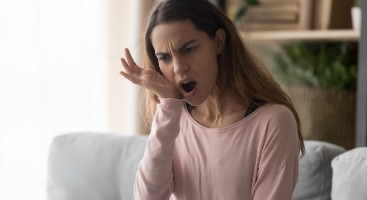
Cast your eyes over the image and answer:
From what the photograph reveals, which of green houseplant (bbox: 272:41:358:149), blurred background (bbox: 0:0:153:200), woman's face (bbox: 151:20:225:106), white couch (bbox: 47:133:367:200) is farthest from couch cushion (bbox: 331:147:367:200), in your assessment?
blurred background (bbox: 0:0:153:200)

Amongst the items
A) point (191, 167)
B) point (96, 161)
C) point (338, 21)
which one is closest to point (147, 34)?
point (191, 167)

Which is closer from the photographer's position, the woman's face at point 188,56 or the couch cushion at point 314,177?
the woman's face at point 188,56

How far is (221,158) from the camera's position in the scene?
4.02 feet

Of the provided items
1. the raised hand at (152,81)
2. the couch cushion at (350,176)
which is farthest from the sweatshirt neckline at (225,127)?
the couch cushion at (350,176)

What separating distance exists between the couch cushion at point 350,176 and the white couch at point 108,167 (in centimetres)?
1

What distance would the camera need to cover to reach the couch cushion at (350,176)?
4.38 ft

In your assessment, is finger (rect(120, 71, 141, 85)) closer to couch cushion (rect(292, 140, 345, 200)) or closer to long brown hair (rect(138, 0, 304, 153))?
long brown hair (rect(138, 0, 304, 153))

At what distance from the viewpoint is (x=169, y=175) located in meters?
1.26

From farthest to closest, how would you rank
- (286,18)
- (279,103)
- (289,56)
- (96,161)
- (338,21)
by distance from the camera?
(289,56) → (286,18) → (338,21) → (96,161) → (279,103)

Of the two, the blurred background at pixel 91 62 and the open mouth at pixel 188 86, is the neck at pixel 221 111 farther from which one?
the blurred background at pixel 91 62

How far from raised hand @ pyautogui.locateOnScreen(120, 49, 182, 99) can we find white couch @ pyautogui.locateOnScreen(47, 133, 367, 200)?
50cm

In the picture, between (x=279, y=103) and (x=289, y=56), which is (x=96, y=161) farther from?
(x=289, y=56)

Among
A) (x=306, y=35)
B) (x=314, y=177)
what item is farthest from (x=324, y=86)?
(x=314, y=177)

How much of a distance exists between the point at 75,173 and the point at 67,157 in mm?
67
